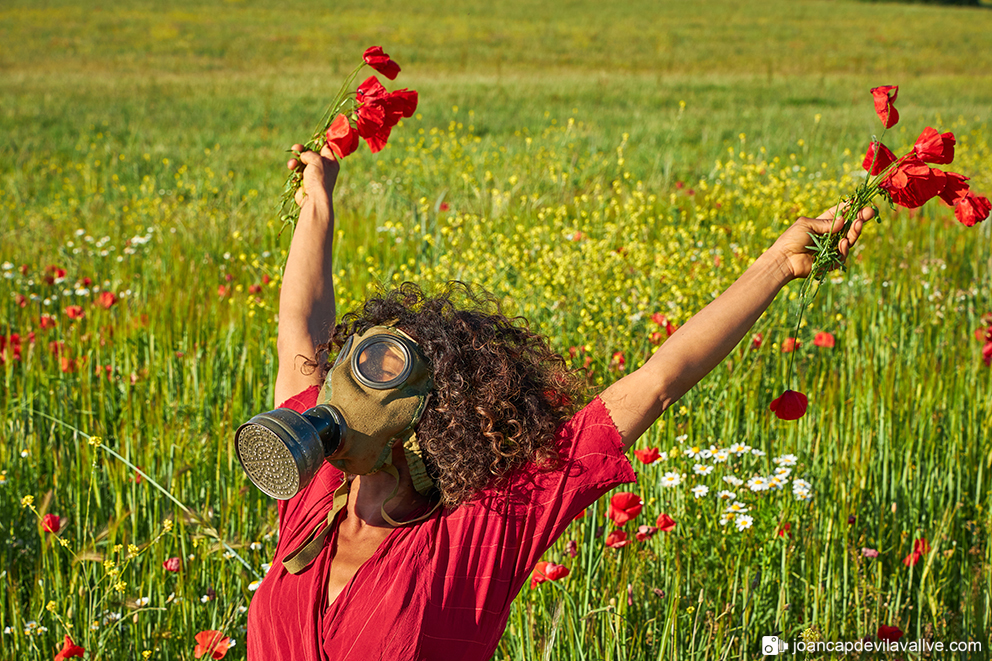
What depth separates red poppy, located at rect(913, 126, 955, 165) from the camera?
54.8 inches

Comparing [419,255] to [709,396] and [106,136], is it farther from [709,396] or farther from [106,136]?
[106,136]

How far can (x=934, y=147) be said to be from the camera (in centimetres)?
139

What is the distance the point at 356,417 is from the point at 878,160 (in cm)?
101

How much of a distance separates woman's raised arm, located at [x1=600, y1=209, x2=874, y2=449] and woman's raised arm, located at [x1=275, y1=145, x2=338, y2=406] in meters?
0.71

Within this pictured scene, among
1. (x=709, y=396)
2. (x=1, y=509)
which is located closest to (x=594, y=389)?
(x=709, y=396)

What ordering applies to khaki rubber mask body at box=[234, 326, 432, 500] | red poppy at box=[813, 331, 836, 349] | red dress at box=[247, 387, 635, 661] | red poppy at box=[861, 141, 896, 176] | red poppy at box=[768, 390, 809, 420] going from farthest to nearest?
red poppy at box=[813, 331, 836, 349]
red poppy at box=[768, 390, 809, 420]
red poppy at box=[861, 141, 896, 176]
red dress at box=[247, 387, 635, 661]
khaki rubber mask body at box=[234, 326, 432, 500]

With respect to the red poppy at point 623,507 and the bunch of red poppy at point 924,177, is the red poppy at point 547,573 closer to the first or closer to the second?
the red poppy at point 623,507

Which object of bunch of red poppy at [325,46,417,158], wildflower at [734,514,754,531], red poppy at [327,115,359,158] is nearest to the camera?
bunch of red poppy at [325,46,417,158]

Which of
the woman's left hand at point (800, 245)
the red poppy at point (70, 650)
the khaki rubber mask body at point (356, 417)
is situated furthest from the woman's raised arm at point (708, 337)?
the red poppy at point (70, 650)

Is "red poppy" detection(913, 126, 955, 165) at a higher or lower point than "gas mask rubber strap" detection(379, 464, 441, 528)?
higher

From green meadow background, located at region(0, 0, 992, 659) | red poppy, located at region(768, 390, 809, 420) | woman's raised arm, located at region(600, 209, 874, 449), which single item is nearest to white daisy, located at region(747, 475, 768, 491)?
green meadow background, located at region(0, 0, 992, 659)

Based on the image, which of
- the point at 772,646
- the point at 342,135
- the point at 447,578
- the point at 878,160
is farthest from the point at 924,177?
the point at 342,135

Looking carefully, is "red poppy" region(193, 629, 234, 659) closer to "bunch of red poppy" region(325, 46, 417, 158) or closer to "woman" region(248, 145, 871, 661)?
"woman" region(248, 145, 871, 661)

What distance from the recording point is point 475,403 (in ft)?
4.81
